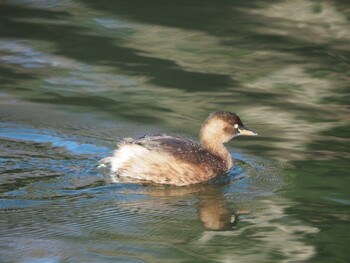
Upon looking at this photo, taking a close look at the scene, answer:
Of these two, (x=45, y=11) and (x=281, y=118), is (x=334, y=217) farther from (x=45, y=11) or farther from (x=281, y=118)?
(x=45, y=11)

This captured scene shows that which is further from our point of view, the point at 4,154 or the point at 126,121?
the point at 126,121

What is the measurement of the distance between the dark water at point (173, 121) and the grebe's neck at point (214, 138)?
0.65ft

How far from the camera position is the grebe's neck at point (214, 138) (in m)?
7.85

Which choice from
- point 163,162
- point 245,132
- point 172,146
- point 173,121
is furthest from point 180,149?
point 173,121

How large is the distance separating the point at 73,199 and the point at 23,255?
1.11m

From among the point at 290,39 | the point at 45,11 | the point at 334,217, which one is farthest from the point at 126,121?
the point at 45,11

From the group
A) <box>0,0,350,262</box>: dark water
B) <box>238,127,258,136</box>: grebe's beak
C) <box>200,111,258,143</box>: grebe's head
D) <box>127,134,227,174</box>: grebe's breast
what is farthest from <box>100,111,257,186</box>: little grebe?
<box>238,127,258,136</box>: grebe's beak

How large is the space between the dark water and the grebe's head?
0.77 feet

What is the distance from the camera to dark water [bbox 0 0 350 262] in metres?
6.10

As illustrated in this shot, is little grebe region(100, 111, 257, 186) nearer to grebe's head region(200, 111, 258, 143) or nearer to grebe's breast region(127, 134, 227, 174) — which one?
grebe's breast region(127, 134, 227, 174)

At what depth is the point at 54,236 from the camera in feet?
19.7

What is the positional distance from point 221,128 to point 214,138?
10 cm

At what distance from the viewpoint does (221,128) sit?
25.8ft

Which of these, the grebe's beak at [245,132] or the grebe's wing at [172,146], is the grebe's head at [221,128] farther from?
the grebe's wing at [172,146]
